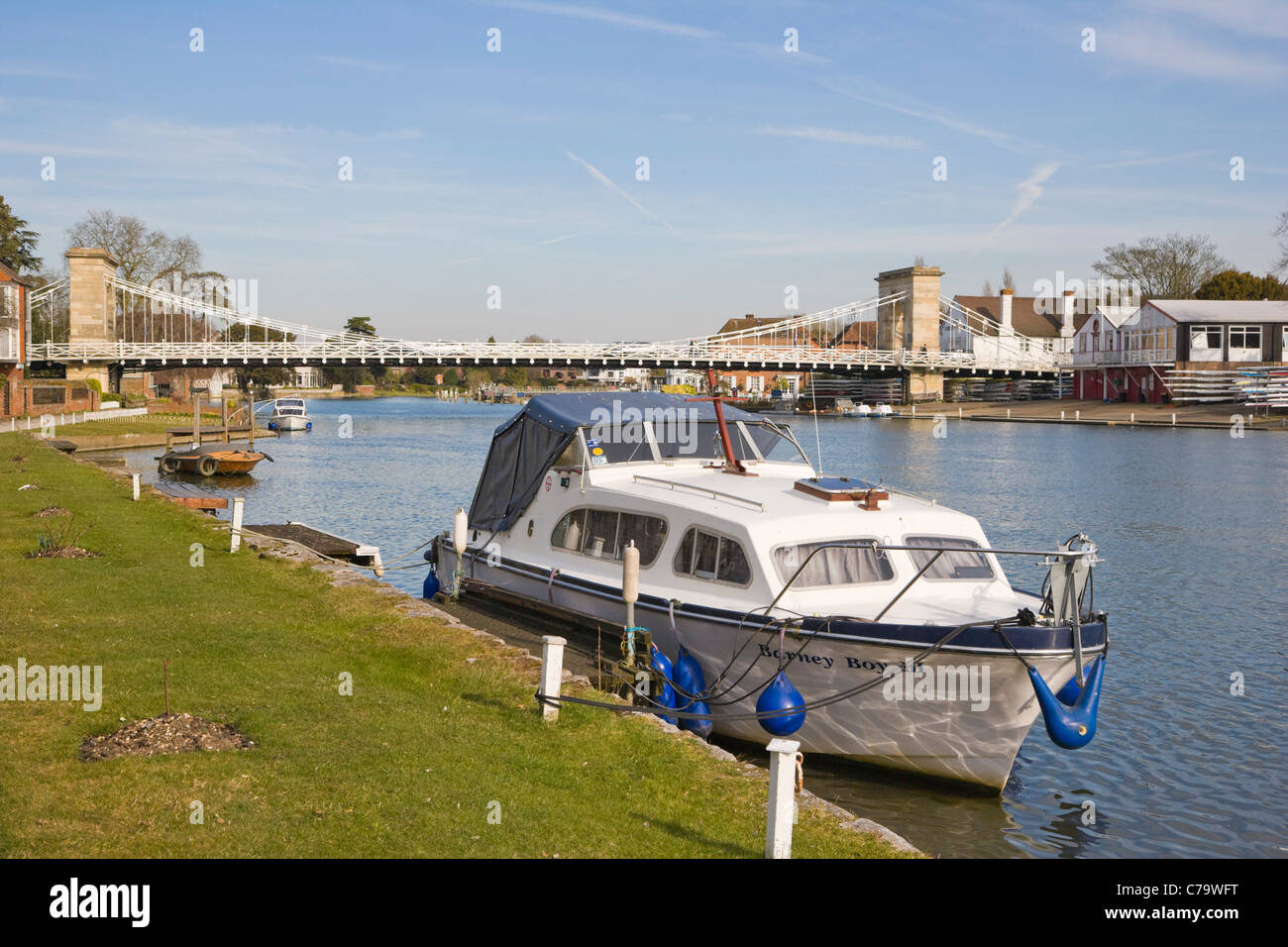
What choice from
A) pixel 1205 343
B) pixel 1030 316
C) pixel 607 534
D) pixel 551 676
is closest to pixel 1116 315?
pixel 1205 343

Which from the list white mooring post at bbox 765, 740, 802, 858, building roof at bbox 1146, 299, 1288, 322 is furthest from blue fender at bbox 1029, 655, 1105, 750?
building roof at bbox 1146, 299, 1288, 322

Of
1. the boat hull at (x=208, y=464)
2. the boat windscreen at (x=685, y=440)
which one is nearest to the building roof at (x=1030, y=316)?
the boat hull at (x=208, y=464)

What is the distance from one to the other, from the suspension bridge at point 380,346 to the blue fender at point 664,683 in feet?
209

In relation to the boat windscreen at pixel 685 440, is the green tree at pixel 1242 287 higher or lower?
higher

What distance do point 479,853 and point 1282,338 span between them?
95275 millimetres

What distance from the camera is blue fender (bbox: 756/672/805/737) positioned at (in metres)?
11.7

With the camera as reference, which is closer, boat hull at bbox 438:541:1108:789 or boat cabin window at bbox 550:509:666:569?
boat hull at bbox 438:541:1108:789

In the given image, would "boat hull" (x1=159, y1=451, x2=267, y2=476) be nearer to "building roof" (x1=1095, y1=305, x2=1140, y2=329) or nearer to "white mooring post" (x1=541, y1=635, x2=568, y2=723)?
"white mooring post" (x1=541, y1=635, x2=568, y2=723)

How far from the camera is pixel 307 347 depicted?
3844 inches

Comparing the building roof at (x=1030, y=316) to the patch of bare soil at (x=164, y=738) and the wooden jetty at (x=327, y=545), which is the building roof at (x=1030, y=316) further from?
the patch of bare soil at (x=164, y=738)

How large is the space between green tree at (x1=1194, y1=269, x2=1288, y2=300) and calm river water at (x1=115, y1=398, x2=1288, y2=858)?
42.5 meters

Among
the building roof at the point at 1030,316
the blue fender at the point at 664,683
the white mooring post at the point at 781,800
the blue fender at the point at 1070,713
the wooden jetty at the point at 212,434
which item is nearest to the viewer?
the white mooring post at the point at 781,800

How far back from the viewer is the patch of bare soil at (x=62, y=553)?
56.7 feet
